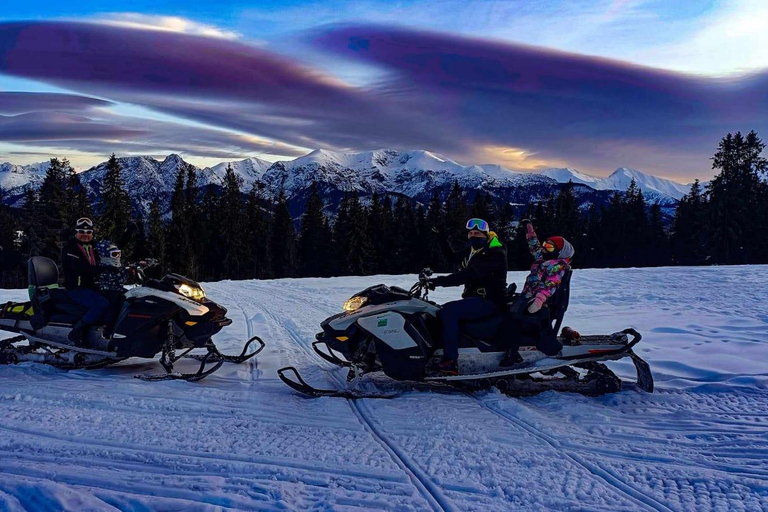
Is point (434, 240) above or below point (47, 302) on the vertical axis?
above

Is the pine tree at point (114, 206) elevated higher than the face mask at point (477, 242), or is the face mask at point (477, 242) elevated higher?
the pine tree at point (114, 206)

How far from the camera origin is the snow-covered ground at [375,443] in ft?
10.7

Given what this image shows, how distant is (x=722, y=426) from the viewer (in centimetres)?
446

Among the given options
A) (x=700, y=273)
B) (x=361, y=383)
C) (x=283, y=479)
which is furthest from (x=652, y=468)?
(x=700, y=273)

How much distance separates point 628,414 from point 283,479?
326 centimetres

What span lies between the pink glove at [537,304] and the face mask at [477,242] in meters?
0.80

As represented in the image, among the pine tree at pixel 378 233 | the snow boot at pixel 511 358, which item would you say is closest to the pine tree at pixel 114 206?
the pine tree at pixel 378 233

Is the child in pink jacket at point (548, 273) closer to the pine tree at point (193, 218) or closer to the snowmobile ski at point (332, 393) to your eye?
the snowmobile ski at point (332, 393)

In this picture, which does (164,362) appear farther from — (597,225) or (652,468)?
(597,225)

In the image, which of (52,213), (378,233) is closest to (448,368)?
(52,213)

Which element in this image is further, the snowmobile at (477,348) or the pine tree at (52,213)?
the pine tree at (52,213)

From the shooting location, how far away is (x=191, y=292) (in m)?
6.43

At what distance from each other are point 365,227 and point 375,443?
4606cm

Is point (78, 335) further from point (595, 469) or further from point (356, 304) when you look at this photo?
point (595, 469)
